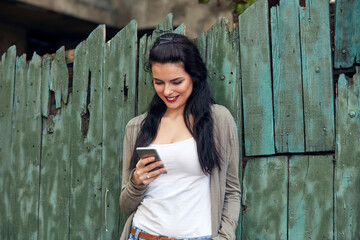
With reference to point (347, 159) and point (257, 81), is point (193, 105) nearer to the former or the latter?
point (257, 81)

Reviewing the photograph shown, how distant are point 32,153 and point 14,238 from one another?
79 centimetres

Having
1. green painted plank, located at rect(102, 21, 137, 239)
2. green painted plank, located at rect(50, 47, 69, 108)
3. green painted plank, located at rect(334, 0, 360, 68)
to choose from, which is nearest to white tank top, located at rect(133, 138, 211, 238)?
green painted plank, located at rect(102, 21, 137, 239)

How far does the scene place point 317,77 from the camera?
2.44m

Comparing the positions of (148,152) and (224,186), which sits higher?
(148,152)

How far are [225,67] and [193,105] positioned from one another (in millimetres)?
383

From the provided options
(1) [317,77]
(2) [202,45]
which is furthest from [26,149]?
(1) [317,77]

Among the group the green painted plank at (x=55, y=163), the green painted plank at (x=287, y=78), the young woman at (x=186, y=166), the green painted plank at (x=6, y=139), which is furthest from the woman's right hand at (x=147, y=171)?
the green painted plank at (x=6, y=139)

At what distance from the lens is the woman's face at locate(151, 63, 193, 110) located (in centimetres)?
237

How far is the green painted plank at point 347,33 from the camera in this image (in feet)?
7.70

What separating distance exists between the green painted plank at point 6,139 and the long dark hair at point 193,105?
1.85 metres

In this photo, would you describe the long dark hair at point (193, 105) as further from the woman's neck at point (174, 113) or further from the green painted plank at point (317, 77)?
the green painted plank at point (317, 77)

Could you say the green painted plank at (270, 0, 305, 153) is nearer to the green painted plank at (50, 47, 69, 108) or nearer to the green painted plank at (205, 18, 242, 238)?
the green painted plank at (205, 18, 242, 238)

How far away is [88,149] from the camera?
335cm

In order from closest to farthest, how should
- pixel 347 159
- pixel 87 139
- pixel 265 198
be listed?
pixel 347 159 → pixel 265 198 → pixel 87 139
